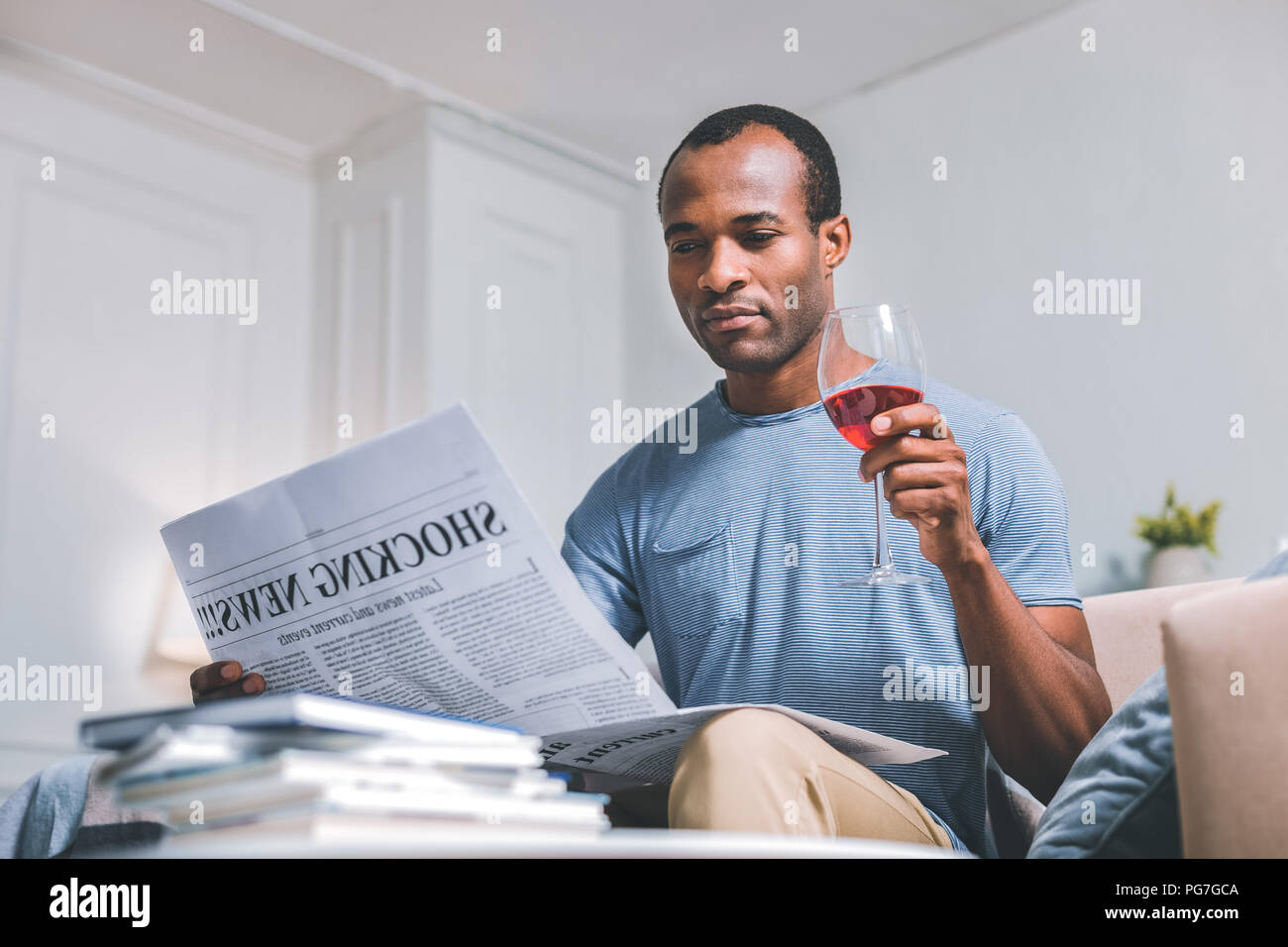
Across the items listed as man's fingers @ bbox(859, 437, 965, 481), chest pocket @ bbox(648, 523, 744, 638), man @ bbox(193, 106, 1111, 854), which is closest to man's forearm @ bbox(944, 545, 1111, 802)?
man @ bbox(193, 106, 1111, 854)

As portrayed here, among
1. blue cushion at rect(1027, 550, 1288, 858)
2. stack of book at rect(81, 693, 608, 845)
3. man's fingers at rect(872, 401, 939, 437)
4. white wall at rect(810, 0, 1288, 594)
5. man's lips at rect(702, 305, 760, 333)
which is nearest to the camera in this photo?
stack of book at rect(81, 693, 608, 845)

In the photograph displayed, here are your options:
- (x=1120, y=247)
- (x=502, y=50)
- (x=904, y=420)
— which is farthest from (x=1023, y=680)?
(x=502, y=50)

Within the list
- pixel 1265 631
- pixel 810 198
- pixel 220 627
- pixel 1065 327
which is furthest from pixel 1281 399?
pixel 220 627

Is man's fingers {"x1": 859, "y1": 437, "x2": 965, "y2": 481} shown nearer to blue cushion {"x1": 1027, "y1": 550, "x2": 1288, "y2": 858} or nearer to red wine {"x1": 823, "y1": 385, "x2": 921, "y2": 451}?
red wine {"x1": 823, "y1": 385, "x2": 921, "y2": 451}

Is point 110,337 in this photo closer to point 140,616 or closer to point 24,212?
point 24,212

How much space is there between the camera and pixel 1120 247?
2951mm

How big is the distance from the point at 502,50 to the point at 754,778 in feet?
10.1

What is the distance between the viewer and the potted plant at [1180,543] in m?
2.64

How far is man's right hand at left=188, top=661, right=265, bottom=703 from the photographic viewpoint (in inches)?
41.1

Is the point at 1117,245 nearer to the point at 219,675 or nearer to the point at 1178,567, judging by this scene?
the point at 1178,567

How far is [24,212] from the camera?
10.6 feet

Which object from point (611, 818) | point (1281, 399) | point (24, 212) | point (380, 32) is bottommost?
point (611, 818)
